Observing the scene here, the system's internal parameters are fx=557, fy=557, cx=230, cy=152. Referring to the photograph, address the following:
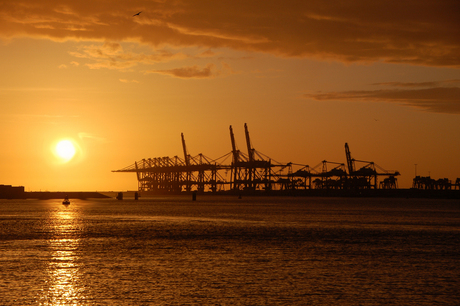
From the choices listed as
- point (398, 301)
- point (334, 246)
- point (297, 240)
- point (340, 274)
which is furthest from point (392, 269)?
point (297, 240)

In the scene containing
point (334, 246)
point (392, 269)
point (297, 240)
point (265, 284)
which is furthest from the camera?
point (297, 240)

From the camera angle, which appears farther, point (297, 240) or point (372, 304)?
point (297, 240)

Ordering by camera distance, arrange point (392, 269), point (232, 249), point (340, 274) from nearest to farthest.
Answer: point (340, 274), point (392, 269), point (232, 249)

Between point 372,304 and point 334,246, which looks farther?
point 334,246

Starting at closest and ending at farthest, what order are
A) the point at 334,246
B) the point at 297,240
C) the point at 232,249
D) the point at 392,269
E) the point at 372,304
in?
the point at 372,304 < the point at 392,269 < the point at 232,249 < the point at 334,246 < the point at 297,240

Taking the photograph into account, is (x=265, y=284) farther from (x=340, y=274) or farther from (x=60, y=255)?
(x=60, y=255)

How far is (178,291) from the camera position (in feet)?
63.5

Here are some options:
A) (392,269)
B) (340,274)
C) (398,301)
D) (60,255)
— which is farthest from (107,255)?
(398,301)

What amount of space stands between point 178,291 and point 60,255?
11.9 meters

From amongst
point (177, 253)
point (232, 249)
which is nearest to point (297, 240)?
point (232, 249)

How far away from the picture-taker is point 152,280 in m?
21.5

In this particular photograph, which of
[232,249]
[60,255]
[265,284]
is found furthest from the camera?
[232,249]

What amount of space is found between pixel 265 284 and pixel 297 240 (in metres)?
17.9

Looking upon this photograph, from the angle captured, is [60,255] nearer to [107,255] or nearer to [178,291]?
[107,255]
